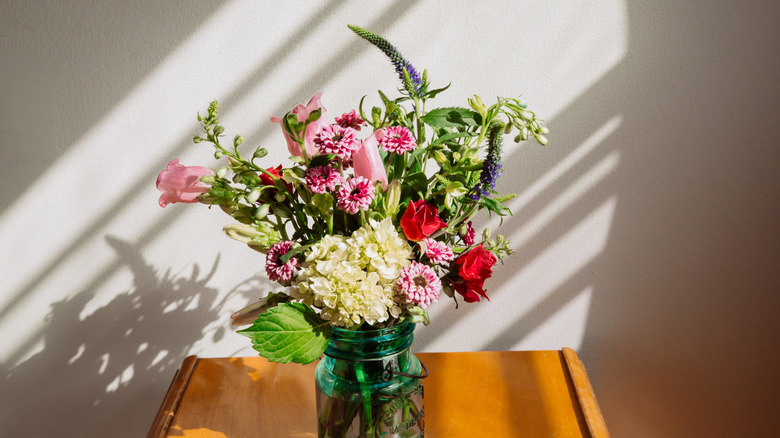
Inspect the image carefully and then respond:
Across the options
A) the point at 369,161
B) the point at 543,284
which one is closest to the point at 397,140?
the point at 369,161

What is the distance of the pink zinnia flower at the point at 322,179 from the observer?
704 mm

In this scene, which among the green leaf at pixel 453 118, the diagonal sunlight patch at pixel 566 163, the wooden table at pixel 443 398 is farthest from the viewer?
the diagonal sunlight patch at pixel 566 163

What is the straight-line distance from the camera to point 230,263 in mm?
1188

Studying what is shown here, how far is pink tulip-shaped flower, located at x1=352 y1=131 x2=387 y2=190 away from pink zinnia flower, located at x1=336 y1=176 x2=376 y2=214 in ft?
0.06

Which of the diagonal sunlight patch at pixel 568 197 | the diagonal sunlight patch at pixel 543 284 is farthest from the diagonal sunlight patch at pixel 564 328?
the diagonal sunlight patch at pixel 568 197

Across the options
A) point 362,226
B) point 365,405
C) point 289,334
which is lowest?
point 365,405

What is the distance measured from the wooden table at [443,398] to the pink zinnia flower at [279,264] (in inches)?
15.0

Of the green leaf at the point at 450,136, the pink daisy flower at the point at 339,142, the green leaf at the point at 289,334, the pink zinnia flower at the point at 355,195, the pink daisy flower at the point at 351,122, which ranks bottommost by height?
the green leaf at the point at 289,334

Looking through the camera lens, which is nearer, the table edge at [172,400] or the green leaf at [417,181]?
the green leaf at [417,181]

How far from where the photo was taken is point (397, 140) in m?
0.73

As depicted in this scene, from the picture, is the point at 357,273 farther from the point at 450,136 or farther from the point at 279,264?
the point at 450,136

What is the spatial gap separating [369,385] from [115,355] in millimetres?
695

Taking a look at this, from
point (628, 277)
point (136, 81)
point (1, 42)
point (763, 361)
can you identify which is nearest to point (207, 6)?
point (136, 81)

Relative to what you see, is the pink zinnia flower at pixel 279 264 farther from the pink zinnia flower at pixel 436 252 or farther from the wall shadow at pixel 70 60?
the wall shadow at pixel 70 60
